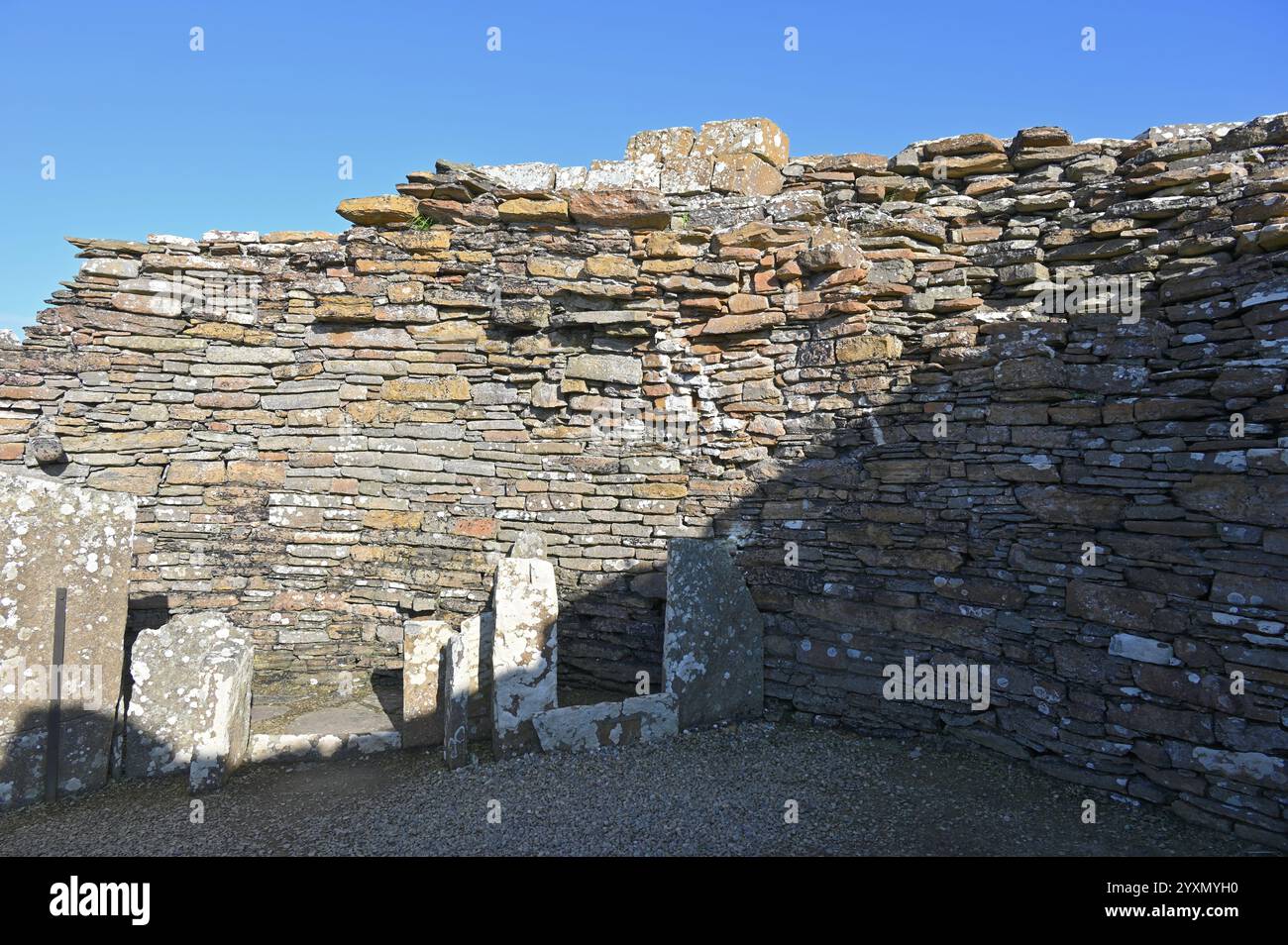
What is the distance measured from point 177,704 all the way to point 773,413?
554 centimetres

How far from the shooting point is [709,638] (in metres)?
6.03

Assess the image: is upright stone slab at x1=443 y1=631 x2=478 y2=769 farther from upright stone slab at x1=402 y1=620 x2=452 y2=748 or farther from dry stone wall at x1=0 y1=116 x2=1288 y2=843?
dry stone wall at x1=0 y1=116 x2=1288 y2=843

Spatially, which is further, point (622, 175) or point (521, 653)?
point (622, 175)

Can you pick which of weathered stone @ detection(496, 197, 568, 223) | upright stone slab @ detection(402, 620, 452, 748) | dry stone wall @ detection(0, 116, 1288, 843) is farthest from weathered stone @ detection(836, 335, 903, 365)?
upright stone slab @ detection(402, 620, 452, 748)

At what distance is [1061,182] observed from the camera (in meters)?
6.28

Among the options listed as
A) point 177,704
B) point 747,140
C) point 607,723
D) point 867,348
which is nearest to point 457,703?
point 607,723

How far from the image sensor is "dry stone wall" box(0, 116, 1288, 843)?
4.86m

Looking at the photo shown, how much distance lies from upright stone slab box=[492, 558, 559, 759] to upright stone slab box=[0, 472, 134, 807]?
294cm

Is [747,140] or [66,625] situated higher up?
[747,140]

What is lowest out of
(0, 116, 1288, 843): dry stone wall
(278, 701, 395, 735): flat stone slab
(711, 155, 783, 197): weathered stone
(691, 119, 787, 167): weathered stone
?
(278, 701, 395, 735): flat stone slab

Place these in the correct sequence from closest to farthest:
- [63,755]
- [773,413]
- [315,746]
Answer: [63,755]
[315,746]
[773,413]

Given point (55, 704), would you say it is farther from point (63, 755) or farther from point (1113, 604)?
point (1113, 604)

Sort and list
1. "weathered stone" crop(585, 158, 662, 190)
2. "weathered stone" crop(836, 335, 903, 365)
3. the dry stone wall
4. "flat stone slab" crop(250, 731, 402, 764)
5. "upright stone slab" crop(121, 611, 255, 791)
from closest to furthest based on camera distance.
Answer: the dry stone wall → "upright stone slab" crop(121, 611, 255, 791) → "flat stone slab" crop(250, 731, 402, 764) → "weathered stone" crop(836, 335, 903, 365) → "weathered stone" crop(585, 158, 662, 190)

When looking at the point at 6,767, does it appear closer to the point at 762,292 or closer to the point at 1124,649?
the point at 762,292
